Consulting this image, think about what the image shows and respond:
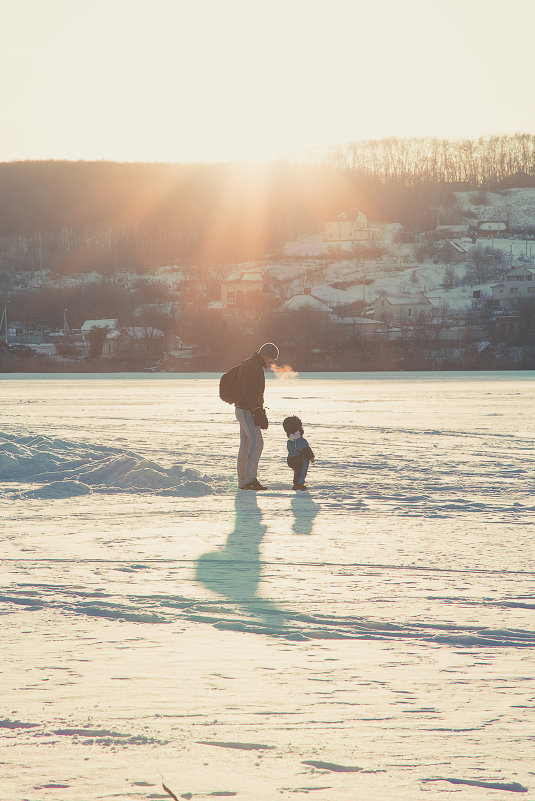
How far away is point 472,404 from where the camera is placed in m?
25.9

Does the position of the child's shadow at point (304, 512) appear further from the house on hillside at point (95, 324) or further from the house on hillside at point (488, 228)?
the house on hillside at point (488, 228)

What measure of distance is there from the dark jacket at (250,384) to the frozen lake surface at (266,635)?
1009 mm

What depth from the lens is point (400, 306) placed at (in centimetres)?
9681

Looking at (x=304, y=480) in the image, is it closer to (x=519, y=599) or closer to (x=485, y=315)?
(x=519, y=599)

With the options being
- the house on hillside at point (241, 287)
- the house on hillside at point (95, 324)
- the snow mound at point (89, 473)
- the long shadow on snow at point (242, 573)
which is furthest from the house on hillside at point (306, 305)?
the long shadow on snow at point (242, 573)

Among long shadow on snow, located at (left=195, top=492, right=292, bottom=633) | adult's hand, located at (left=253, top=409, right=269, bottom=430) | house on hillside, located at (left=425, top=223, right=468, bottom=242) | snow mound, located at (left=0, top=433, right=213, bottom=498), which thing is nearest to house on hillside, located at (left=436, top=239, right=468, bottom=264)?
house on hillside, located at (left=425, top=223, right=468, bottom=242)

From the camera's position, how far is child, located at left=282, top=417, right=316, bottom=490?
34.4 ft

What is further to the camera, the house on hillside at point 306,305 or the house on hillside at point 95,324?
the house on hillside at point 95,324

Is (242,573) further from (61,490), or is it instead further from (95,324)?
(95,324)

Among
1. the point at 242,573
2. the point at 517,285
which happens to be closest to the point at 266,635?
the point at 242,573

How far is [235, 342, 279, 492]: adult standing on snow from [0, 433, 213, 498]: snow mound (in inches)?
18.9

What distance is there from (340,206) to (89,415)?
424ft

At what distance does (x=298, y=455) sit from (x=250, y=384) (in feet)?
3.10

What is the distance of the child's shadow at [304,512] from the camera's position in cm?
814
